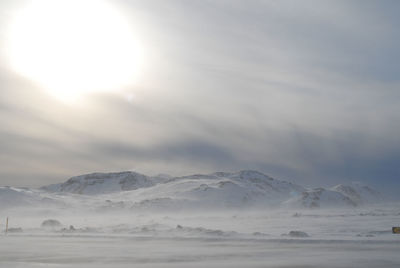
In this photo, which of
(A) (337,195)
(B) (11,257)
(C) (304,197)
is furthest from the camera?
(A) (337,195)

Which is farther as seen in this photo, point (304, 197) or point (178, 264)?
point (304, 197)

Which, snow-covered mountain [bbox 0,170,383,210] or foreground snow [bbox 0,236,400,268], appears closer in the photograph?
foreground snow [bbox 0,236,400,268]

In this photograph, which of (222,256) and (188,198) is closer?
(222,256)

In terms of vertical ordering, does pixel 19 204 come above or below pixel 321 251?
above

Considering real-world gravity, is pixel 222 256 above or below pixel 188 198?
below

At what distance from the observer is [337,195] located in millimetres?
163625

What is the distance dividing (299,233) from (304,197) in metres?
115

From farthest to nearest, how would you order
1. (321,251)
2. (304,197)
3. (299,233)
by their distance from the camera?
(304,197)
(299,233)
(321,251)

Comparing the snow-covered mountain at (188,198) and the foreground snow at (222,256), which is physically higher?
the snow-covered mountain at (188,198)

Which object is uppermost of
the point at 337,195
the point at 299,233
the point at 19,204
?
the point at 337,195

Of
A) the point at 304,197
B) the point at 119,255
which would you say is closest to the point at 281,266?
the point at 119,255

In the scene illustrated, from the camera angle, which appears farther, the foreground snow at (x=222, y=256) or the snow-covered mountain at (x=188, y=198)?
the snow-covered mountain at (x=188, y=198)

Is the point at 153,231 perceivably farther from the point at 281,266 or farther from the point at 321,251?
the point at 281,266

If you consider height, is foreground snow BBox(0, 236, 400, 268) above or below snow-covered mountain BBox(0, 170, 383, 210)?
below
